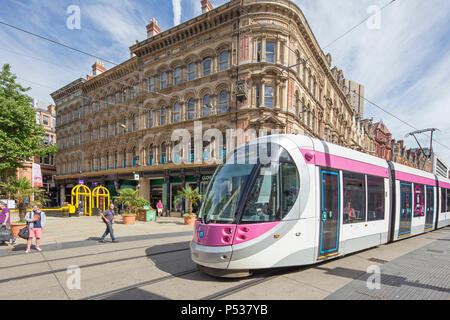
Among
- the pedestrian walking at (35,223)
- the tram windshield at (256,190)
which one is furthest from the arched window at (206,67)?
the tram windshield at (256,190)

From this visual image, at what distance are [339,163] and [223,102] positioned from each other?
597 inches

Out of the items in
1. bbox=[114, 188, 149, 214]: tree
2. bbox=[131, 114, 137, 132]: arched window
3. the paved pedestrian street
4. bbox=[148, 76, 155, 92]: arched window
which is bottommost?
the paved pedestrian street

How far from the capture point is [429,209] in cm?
1145

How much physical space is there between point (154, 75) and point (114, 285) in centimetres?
2332

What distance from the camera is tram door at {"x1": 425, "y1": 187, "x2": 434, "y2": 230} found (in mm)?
11274

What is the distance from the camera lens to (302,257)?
532 centimetres

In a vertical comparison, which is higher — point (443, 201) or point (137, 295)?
point (443, 201)

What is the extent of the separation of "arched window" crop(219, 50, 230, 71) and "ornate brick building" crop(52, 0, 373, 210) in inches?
3.2

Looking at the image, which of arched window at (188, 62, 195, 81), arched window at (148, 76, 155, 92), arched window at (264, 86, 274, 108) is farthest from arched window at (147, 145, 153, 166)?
arched window at (264, 86, 274, 108)

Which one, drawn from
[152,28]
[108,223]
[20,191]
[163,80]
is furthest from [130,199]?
[152,28]

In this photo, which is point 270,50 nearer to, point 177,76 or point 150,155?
Result: point 177,76

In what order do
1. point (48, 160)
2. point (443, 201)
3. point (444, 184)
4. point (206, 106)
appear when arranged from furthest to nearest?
point (48, 160)
point (206, 106)
point (444, 184)
point (443, 201)

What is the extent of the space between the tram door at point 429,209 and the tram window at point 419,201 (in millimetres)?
736

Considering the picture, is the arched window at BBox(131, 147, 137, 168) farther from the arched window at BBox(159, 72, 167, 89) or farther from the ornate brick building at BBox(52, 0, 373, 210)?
the arched window at BBox(159, 72, 167, 89)
